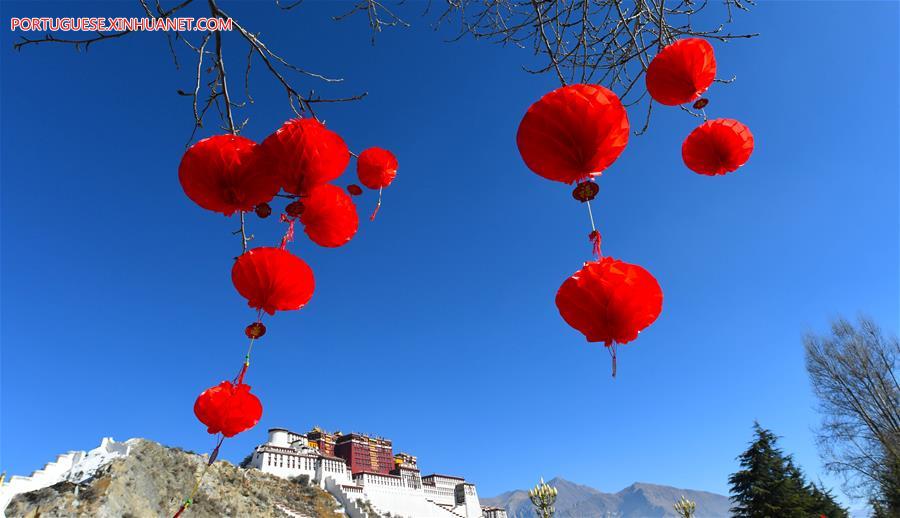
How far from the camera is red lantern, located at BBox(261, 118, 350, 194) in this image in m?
1.94

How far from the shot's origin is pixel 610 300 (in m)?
1.76

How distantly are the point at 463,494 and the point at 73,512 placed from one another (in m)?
26.5

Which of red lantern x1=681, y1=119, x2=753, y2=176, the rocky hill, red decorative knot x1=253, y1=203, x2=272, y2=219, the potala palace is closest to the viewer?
red decorative knot x1=253, y1=203, x2=272, y2=219

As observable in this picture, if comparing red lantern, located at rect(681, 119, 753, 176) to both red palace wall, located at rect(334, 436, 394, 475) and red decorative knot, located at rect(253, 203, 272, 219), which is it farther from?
red palace wall, located at rect(334, 436, 394, 475)

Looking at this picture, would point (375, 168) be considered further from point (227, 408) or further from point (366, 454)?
point (366, 454)

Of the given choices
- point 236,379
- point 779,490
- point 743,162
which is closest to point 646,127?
point 743,162

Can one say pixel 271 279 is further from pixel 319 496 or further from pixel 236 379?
pixel 319 496

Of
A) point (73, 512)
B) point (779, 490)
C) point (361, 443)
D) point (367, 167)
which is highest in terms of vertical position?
point (361, 443)

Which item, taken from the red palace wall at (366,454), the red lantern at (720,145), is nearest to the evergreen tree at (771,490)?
the red lantern at (720,145)

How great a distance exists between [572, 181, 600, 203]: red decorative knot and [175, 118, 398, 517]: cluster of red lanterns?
106 cm

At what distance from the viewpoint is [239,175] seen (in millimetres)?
1972

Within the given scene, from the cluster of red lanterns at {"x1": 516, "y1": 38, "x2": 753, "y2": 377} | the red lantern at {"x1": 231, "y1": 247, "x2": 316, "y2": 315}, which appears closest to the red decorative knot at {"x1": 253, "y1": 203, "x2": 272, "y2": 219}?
the red lantern at {"x1": 231, "y1": 247, "x2": 316, "y2": 315}

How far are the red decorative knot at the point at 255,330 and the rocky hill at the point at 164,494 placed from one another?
52.1ft

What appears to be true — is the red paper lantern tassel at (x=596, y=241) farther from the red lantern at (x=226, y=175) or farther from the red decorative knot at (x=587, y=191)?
the red lantern at (x=226, y=175)
